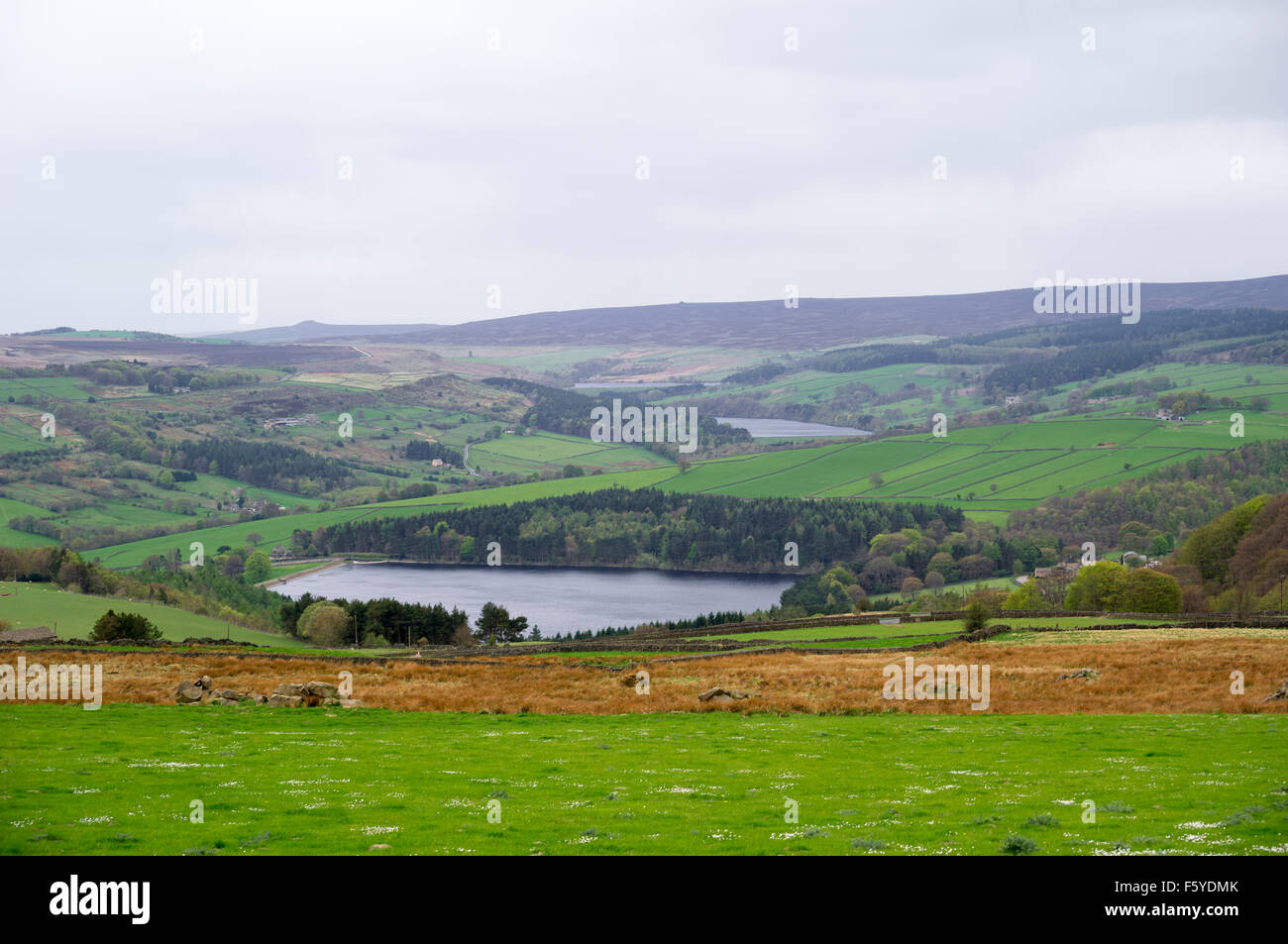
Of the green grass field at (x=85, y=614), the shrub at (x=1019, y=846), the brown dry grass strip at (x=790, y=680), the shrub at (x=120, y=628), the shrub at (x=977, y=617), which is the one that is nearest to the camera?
the shrub at (x=1019, y=846)

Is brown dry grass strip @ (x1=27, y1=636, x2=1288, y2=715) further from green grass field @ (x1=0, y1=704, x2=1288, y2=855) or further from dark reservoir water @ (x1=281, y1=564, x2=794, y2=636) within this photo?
dark reservoir water @ (x1=281, y1=564, x2=794, y2=636)

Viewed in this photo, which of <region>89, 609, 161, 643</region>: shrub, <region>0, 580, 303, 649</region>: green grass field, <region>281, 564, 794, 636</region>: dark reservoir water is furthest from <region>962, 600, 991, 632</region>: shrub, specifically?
<region>281, 564, 794, 636</region>: dark reservoir water

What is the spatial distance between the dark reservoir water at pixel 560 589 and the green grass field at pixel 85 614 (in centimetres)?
3667

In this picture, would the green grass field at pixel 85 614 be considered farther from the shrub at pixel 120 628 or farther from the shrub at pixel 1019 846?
the shrub at pixel 1019 846

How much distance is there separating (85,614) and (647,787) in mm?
68664

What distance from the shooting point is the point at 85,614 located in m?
75.1

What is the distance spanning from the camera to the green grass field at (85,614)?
70438 millimetres

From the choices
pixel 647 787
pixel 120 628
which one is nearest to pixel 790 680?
pixel 647 787

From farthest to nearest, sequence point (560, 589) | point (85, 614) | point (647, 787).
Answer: point (560, 589) < point (85, 614) < point (647, 787)

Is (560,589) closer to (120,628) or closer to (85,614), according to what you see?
(85,614)

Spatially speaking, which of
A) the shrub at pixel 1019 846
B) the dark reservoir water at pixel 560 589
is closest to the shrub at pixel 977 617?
the shrub at pixel 1019 846

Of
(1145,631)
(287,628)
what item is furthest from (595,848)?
(287,628)
